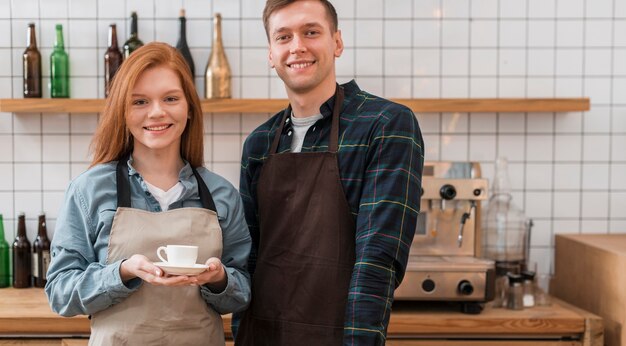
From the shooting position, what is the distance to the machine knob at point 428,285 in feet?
7.88

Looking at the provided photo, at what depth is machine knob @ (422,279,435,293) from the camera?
7.88 feet

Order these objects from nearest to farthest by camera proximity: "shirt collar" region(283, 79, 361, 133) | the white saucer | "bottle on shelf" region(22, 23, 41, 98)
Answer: the white saucer
"shirt collar" region(283, 79, 361, 133)
"bottle on shelf" region(22, 23, 41, 98)

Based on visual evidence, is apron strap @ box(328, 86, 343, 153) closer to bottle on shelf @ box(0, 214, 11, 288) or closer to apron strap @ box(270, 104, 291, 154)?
apron strap @ box(270, 104, 291, 154)

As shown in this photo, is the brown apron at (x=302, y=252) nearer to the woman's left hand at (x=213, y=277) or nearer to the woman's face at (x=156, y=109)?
the woman's left hand at (x=213, y=277)

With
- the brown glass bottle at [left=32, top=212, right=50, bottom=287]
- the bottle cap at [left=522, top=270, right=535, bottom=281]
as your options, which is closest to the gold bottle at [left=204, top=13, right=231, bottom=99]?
the brown glass bottle at [left=32, top=212, right=50, bottom=287]

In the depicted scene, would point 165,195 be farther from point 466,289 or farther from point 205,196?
point 466,289

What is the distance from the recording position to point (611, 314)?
94.6 inches

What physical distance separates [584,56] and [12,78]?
7.72ft

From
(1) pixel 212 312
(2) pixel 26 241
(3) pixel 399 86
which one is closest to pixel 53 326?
(2) pixel 26 241

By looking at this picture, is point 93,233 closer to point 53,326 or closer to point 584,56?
point 53,326

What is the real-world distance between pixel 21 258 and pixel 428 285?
1.58 m

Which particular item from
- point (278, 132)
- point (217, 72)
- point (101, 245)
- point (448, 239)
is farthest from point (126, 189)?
point (448, 239)

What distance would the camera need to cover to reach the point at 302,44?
63.9 inches

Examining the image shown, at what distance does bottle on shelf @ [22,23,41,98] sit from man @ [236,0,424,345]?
1.49 metres
